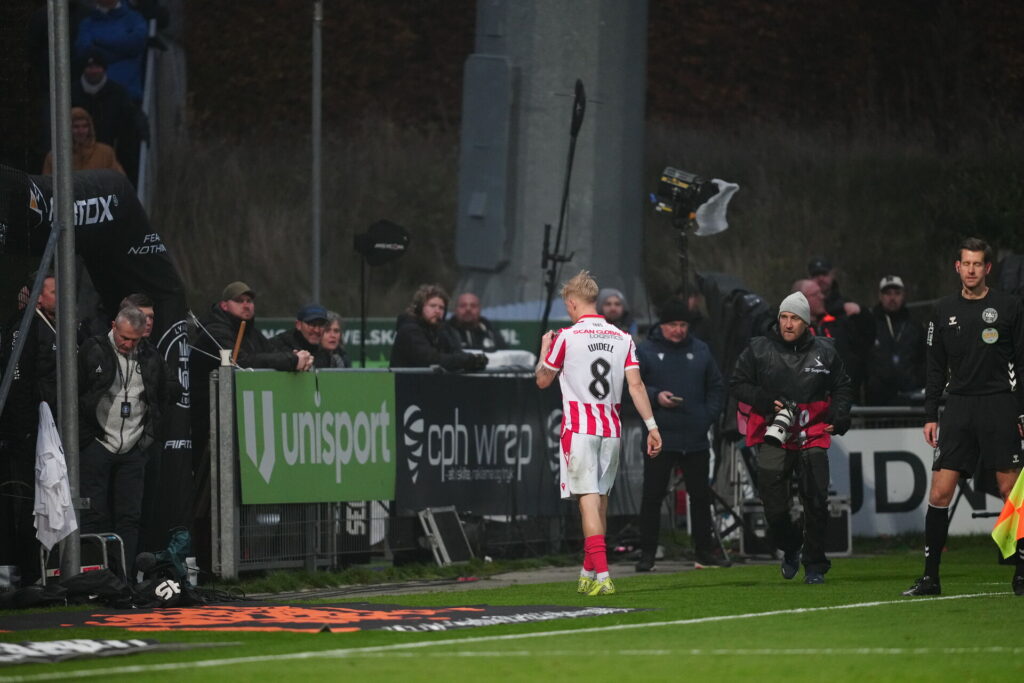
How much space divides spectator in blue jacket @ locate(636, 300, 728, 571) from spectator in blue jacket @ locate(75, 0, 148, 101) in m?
12.1

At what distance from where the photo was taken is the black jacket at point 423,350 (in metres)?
17.8

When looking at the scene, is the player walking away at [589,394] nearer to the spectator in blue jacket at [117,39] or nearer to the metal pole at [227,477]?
the metal pole at [227,477]

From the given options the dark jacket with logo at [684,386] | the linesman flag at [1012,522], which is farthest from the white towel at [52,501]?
the linesman flag at [1012,522]

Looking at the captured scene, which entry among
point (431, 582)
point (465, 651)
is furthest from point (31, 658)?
point (431, 582)

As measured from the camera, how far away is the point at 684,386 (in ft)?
59.3

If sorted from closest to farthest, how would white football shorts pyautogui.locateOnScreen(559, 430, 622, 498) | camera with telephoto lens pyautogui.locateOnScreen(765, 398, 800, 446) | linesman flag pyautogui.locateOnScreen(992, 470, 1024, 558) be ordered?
1. linesman flag pyautogui.locateOnScreen(992, 470, 1024, 558)
2. white football shorts pyautogui.locateOnScreen(559, 430, 622, 498)
3. camera with telephoto lens pyautogui.locateOnScreen(765, 398, 800, 446)

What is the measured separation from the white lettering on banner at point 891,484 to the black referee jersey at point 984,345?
21.1ft

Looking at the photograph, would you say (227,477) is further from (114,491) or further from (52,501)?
(52,501)

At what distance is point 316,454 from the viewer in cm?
1648

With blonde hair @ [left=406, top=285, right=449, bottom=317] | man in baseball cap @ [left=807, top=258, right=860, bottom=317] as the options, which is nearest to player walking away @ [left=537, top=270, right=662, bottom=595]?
blonde hair @ [left=406, top=285, right=449, bottom=317]

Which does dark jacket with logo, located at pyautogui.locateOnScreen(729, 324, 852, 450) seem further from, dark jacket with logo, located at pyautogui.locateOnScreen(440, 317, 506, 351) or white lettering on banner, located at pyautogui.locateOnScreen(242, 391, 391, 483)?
dark jacket with logo, located at pyautogui.locateOnScreen(440, 317, 506, 351)

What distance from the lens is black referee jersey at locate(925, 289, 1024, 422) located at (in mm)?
13906

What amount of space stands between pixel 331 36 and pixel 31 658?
3291 cm

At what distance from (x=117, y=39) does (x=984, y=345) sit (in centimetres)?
1700
